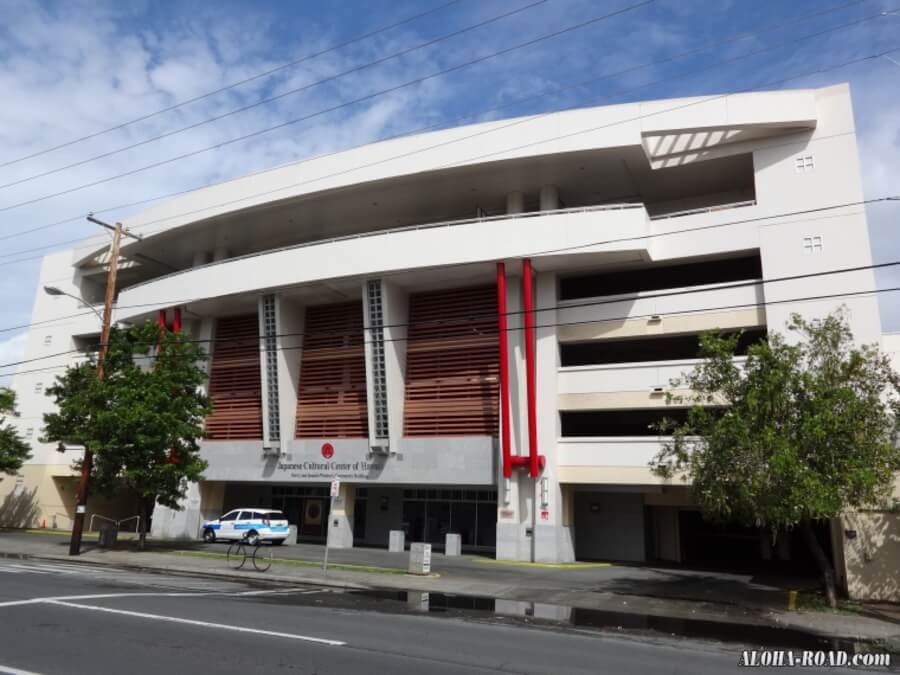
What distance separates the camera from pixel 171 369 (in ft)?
88.4

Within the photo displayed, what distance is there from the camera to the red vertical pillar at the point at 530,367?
25.2 m

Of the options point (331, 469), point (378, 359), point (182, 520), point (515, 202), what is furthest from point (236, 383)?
point (515, 202)

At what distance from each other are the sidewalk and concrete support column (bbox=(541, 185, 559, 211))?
14407 millimetres

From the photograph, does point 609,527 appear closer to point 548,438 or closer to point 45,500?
point 548,438

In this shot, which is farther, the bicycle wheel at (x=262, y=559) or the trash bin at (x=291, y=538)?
the trash bin at (x=291, y=538)

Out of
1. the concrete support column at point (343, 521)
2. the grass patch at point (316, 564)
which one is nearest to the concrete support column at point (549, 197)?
the concrete support column at point (343, 521)

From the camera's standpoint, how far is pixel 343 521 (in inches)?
1180

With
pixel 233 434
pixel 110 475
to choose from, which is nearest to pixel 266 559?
pixel 110 475

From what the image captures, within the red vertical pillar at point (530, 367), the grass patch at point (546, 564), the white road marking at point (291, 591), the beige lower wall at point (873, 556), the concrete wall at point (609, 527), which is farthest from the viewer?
the concrete wall at point (609, 527)

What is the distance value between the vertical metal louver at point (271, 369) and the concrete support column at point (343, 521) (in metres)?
4.24

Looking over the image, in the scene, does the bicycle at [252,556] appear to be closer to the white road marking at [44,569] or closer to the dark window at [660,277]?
the white road marking at [44,569]

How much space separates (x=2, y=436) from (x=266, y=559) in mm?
20860

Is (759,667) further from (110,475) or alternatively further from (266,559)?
(110,475)

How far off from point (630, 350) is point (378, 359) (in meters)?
10.8
